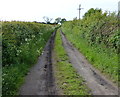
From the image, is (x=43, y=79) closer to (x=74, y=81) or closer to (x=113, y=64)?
(x=74, y=81)

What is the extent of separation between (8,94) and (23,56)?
5.27 metres

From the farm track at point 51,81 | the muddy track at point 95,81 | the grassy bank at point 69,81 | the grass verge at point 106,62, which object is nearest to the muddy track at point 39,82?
the farm track at point 51,81

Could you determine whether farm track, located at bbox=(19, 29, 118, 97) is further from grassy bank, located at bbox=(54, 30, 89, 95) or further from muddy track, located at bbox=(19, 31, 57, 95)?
grassy bank, located at bbox=(54, 30, 89, 95)

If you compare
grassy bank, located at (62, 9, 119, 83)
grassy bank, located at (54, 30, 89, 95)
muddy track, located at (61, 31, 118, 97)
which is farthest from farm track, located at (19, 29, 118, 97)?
grassy bank, located at (62, 9, 119, 83)

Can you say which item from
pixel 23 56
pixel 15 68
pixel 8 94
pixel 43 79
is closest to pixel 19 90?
pixel 8 94

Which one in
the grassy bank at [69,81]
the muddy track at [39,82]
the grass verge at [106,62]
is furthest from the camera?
the grass verge at [106,62]

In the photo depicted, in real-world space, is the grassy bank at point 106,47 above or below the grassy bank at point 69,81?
above

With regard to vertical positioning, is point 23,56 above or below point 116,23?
below

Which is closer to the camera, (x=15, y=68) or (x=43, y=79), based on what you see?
(x=43, y=79)

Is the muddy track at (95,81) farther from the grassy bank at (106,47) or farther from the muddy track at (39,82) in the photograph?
the muddy track at (39,82)

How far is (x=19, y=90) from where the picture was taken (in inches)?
311

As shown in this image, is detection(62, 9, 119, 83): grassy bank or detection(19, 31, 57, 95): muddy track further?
detection(62, 9, 119, 83): grassy bank

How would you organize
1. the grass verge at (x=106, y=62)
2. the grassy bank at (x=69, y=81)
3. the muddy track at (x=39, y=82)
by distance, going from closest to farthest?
the grassy bank at (x=69, y=81)
the muddy track at (x=39, y=82)
the grass verge at (x=106, y=62)

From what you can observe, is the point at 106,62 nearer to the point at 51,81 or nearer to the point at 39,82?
the point at 51,81
